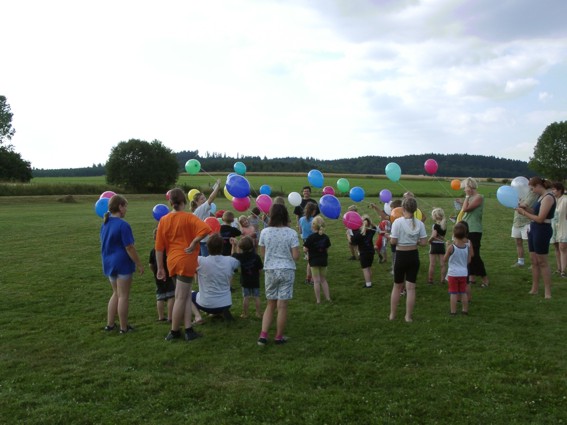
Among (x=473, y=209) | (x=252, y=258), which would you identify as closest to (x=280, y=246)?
(x=252, y=258)

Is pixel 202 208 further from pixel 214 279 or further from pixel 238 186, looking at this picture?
pixel 214 279

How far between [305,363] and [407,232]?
2333 mm

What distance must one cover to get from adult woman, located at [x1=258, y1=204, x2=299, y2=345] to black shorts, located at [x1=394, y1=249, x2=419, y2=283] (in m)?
1.62

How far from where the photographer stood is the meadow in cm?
391

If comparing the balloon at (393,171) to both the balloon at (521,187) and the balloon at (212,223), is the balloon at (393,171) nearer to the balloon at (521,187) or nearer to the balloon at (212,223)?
the balloon at (521,187)

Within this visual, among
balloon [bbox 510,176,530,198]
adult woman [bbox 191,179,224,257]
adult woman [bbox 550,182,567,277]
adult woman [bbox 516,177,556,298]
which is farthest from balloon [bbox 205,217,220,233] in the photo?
adult woman [bbox 550,182,567,277]

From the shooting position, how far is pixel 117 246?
5820 mm

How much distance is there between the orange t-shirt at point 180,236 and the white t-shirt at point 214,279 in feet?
1.72

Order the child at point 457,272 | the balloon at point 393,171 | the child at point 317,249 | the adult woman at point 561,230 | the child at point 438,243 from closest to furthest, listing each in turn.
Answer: the child at point 457,272, the child at point 317,249, the child at point 438,243, the adult woman at point 561,230, the balloon at point 393,171

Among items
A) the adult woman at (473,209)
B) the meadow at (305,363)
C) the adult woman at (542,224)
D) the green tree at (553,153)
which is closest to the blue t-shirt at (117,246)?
the meadow at (305,363)

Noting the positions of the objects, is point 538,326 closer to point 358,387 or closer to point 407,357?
point 407,357

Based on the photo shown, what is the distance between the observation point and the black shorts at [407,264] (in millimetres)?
6078

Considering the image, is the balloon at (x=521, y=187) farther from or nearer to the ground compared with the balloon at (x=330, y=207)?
farther from the ground

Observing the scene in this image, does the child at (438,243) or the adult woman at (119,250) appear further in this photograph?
the child at (438,243)
